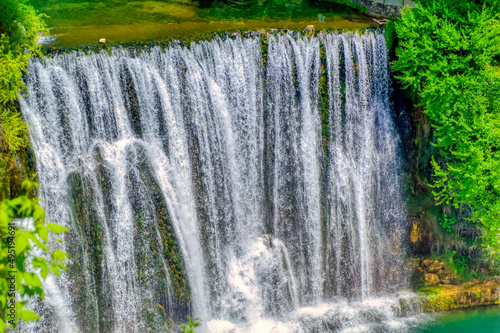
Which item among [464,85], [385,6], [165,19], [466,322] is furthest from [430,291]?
[165,19]

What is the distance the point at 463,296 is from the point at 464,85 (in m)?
6.48

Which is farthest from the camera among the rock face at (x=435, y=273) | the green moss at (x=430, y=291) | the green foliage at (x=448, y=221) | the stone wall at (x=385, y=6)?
the stone wall at (x=385, y=6)

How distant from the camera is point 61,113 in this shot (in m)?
11.2

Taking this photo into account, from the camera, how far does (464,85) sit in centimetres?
1239

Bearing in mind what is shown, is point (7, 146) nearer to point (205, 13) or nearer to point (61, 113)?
point (61, 113)

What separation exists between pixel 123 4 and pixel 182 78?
5.08 metres

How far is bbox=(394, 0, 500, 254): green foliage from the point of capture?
12.3 meters

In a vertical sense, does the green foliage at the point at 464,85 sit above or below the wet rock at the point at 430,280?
above

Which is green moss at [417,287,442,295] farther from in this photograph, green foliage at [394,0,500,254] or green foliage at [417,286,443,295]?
green foliage at [394,0,500,254]

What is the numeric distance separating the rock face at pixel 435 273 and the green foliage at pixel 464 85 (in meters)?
1.89

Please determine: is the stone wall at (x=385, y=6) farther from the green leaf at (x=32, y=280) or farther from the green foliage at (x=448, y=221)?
the green leaf at (x=32, y=280)

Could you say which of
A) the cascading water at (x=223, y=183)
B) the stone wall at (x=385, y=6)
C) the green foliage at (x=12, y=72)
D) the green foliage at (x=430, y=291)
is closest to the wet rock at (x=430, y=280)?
the green foliage at (x=430, y=291)

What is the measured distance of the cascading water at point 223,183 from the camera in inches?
450

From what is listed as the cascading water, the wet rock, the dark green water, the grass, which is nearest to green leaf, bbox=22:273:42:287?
the cascading water
